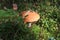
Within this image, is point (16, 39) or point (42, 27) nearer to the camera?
point (16, 39)

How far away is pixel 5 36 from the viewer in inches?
215

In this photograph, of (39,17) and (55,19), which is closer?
(39,17)

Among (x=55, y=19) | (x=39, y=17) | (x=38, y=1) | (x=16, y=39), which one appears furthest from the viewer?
(x=38, y=1)

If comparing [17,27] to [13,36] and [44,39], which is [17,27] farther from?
[44,39]

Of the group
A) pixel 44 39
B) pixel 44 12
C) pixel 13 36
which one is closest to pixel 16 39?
pixel 13 36

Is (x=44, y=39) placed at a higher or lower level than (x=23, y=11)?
lower

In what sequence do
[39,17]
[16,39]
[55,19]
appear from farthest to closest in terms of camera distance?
[55,19] → [39,17] → [16,39]

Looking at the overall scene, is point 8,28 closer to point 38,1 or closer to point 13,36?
point 13,36

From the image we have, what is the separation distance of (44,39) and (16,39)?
0.83 metres

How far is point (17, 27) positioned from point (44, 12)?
1.29 m

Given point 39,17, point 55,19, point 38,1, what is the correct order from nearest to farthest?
1. point 39,17
2. point 55,19
3. point 38,1

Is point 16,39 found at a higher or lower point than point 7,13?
lower

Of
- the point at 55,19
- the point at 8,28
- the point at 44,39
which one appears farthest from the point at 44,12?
the point at 8,28

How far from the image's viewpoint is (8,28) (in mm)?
5480
